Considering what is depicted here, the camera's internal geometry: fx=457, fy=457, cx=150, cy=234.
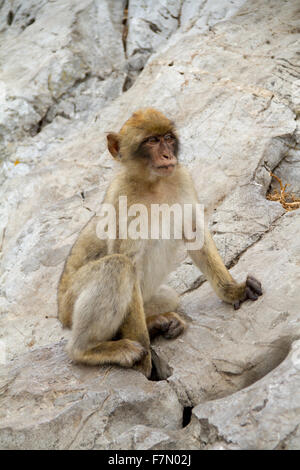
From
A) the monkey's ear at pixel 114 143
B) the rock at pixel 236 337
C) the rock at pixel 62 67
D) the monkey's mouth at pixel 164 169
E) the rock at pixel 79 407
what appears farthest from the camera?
the rock at pixel 62 67

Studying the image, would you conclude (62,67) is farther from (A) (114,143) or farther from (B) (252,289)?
(B) (252,289)

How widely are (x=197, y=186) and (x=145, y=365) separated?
8.11ft

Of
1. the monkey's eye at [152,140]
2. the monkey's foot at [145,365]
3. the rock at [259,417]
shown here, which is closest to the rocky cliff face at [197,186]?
the rock at [259,417]

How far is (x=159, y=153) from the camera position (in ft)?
9.73

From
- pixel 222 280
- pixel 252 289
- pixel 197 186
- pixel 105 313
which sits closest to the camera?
pixel 105 313

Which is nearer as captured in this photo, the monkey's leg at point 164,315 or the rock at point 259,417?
the rock at point 259,417

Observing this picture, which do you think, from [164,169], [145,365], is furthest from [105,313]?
[164,169]

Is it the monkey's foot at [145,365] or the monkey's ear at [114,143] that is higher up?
the monkey's ear at [114,143]

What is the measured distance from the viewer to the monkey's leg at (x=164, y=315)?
3.11 metres

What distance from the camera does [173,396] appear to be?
2.61 meters

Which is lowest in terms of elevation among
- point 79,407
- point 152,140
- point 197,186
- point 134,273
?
point 197,186

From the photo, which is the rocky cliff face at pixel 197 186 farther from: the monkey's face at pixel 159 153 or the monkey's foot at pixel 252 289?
the monkey's face at pixel 159 153

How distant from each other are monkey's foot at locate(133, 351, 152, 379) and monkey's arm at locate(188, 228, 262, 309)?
28.0 inches
